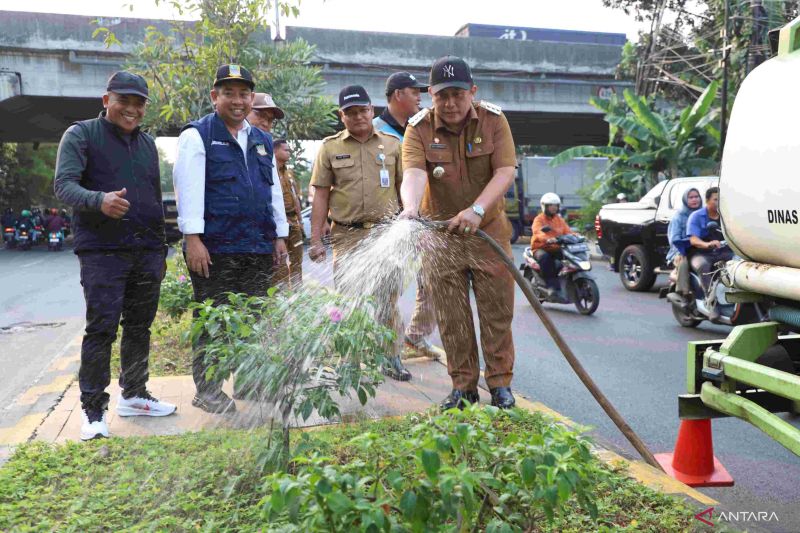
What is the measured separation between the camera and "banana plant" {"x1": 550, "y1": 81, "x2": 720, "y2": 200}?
2019 centimetres

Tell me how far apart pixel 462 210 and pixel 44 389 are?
11.9 ft

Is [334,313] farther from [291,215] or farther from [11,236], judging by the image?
[11,236]

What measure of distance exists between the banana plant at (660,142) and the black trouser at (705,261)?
12.0 metres

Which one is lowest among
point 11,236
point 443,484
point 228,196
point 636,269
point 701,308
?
point 11,236

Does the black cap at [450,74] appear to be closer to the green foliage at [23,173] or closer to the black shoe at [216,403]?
the black shoe at [216,403]

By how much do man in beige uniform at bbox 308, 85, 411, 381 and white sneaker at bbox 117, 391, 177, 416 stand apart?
1.54 m

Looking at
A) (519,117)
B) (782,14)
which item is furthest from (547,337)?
(519,117)

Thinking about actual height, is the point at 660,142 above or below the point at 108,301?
above

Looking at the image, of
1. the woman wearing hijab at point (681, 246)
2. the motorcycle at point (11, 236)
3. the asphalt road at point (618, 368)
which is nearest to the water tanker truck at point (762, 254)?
the asphalt road at point (618, 368)

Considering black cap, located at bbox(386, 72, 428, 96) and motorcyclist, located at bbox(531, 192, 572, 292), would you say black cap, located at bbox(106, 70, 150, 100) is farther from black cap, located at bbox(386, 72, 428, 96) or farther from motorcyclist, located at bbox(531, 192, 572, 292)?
motorcyclist, located at bbox(531, 192, 572, 292)

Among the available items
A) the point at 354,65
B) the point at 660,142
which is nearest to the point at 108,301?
the point at 660,142

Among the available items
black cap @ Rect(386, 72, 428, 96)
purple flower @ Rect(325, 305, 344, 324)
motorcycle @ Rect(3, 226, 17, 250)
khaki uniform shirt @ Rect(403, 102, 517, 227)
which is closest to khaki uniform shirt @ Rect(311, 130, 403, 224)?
black cap @ Rect(386, 72, 428, 96)

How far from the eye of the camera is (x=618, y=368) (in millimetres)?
6855

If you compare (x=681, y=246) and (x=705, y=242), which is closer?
(x=705, y=242)
